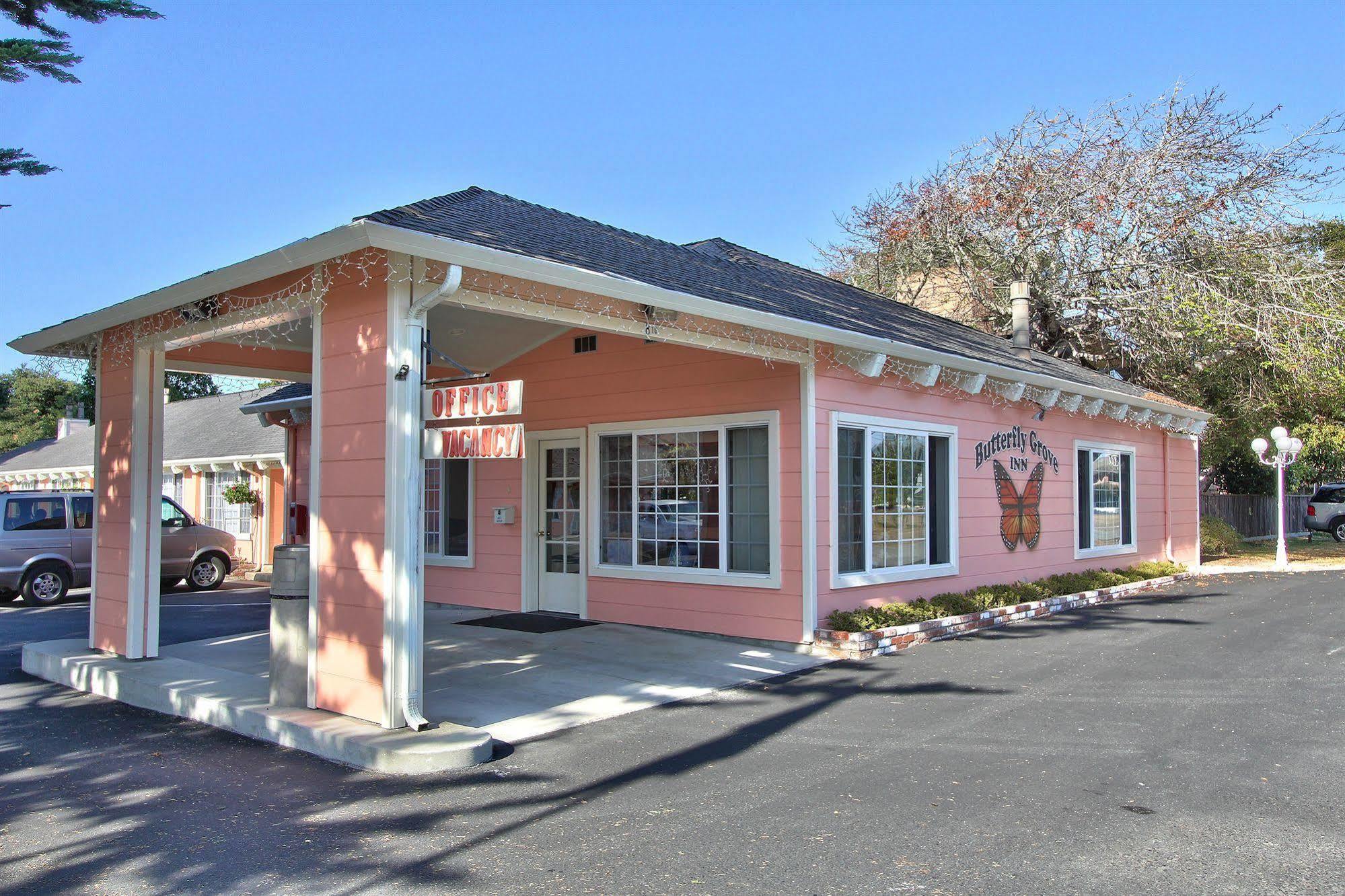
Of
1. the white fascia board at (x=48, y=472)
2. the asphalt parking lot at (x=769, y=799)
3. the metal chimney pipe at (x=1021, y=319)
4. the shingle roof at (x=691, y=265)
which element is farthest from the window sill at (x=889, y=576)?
the white fascia board at (x=48, y=472)

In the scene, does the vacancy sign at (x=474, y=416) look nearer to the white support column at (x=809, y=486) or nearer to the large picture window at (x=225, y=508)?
the white support column at (x=809, y=486)

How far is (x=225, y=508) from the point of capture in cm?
2062

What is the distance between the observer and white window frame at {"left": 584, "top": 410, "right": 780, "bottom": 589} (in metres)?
9.45

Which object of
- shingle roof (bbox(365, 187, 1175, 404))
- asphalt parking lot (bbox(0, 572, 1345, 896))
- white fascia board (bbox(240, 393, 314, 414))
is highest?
shingle roof (bbox(365, 187, 1175, 404))

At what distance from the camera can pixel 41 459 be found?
2786 cm

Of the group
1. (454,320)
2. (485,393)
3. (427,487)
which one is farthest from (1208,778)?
(427,487)

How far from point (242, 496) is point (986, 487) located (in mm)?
14462

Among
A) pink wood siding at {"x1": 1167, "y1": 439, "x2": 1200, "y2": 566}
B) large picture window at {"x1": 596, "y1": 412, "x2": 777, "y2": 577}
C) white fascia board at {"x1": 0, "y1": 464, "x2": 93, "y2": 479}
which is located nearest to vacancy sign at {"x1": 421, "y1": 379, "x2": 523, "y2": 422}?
large picture window at {"x1": 596, "y1": 412, "x2": 777, "y2": 577}

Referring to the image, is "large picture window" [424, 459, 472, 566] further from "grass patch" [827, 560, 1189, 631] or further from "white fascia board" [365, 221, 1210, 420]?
"white fascia board" [365, 221, 1210, 420]

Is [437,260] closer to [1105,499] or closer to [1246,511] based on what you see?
[1105,499]

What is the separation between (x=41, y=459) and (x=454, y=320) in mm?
25468

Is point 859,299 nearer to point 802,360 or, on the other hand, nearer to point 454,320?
point 802,360

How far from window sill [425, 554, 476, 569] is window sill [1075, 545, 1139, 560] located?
28.8 ft

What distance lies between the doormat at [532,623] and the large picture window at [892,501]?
3.02 m
